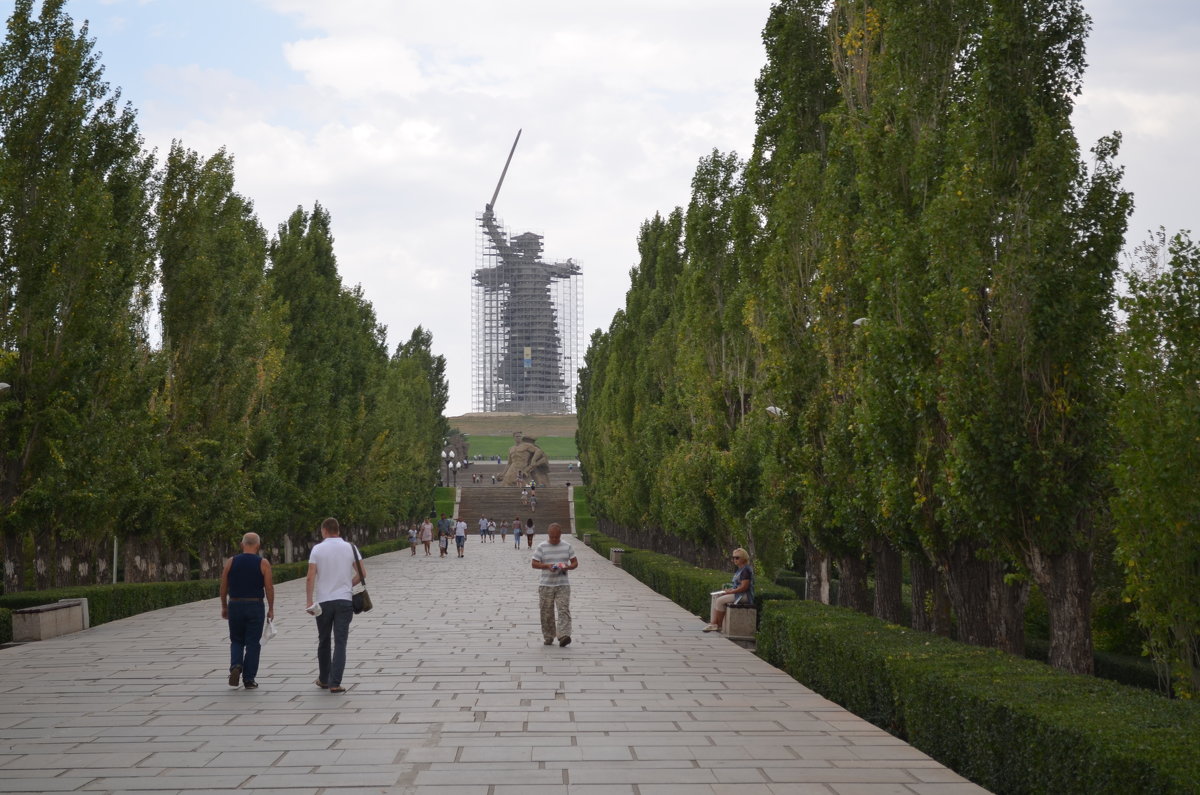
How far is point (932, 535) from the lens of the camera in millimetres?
13789

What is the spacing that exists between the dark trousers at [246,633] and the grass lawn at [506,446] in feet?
411

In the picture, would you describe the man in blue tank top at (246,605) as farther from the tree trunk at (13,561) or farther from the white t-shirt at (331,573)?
the tree trunk at (13,561)

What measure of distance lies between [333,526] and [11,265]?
12.8m

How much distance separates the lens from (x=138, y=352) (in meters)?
26.0

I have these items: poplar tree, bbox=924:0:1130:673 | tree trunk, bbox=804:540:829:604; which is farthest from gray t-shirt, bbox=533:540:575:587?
tree trunk, bbox=804:540:829:604

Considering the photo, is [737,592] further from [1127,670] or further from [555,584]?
[1127,670]

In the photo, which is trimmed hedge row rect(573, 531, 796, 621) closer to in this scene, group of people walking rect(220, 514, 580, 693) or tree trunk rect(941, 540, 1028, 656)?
tree trunk rect(941, 540, 1028, 656)

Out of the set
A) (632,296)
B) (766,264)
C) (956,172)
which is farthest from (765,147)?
(632,296)

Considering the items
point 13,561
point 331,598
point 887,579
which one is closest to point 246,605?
point 331,598

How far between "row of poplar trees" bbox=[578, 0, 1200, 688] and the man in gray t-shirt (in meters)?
3.78

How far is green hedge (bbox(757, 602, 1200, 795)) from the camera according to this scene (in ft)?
20.8

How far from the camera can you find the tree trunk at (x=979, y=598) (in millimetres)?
14273

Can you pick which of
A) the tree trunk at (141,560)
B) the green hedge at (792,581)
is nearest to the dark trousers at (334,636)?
the tree trunk at (141,560)

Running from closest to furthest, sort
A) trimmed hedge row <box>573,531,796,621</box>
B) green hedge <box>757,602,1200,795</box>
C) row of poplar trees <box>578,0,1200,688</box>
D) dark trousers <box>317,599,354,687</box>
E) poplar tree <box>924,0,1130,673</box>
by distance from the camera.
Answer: green hedge <box>757,602,1200,795</box>, row of poplar trees <box>578,0,1200,688</box>, poplar tree <box>924,0,1130,673</box>, dark trousers <box>317,599,354,687</box>, trimmed hedge row <box>573,531,796,621</box>
